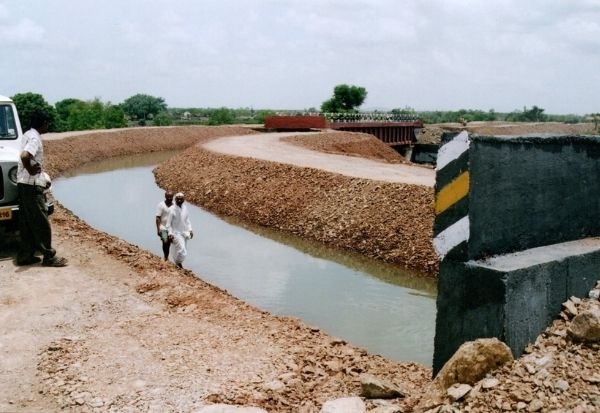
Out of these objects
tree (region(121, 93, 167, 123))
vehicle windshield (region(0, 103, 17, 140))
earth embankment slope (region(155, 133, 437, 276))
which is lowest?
earth embankment slope (region(155, 133, 437, 276))

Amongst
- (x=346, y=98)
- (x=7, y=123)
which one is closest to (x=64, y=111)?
(x=346, y=98)

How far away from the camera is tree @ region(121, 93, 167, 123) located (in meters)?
120

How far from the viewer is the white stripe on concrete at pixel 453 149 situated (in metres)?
3.61

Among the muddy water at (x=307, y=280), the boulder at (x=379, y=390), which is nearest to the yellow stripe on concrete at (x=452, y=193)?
the boulder at (x=379, y=390)

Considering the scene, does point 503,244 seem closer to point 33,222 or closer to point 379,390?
point 379,390

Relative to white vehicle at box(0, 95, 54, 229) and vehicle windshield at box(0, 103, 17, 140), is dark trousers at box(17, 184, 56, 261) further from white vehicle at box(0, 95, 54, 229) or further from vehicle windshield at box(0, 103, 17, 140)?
vehicle windshield at box(0, 103, 17, 140)

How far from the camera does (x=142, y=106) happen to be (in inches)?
4771

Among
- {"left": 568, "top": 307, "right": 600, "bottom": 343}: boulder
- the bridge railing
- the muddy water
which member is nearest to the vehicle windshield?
the muddy water

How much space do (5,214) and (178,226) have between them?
2.75 m

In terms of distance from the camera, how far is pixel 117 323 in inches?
245

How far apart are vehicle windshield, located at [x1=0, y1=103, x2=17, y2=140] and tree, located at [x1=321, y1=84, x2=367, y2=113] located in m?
66.0

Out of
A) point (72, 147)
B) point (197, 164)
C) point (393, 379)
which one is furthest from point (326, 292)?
point (72, 147)

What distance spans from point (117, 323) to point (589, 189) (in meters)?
5.01

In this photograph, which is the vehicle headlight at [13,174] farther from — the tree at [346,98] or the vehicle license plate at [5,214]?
the tree at [346,98]
